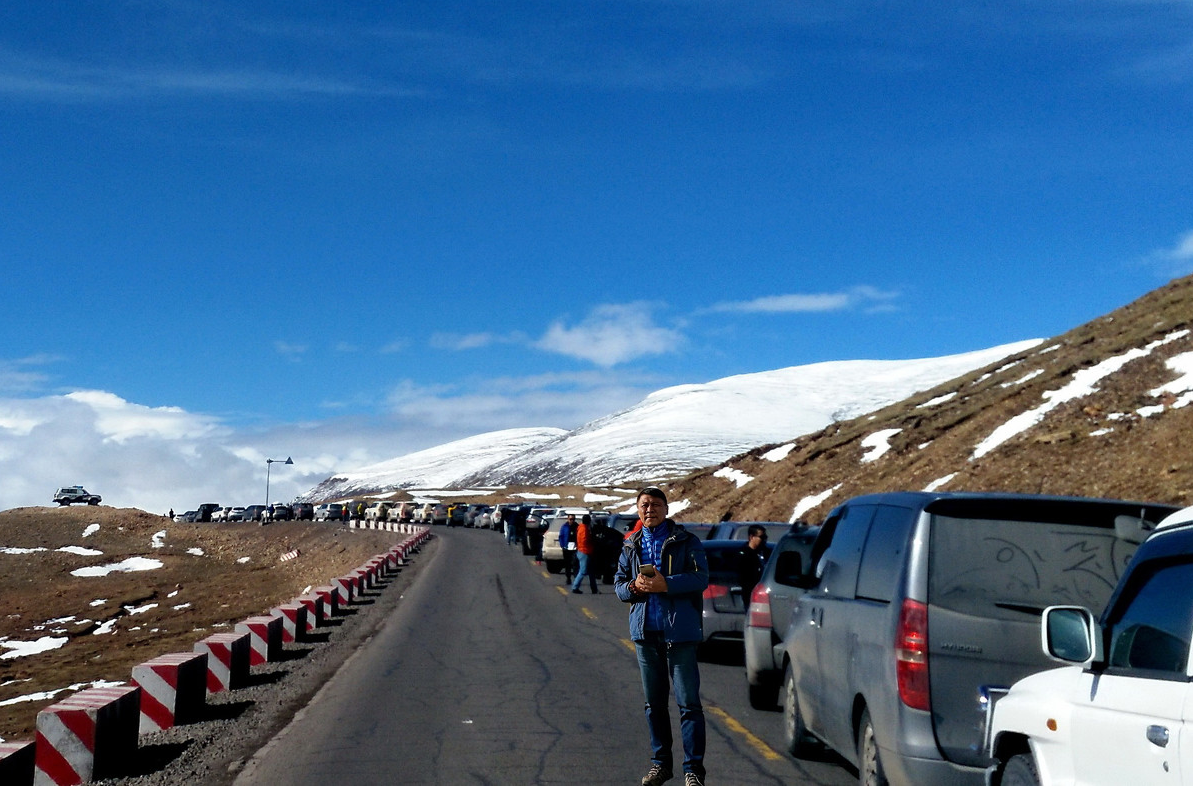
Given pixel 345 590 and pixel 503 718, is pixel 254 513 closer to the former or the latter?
pixel 345 590

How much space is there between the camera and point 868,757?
6.83m

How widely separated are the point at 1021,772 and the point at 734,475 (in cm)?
5938

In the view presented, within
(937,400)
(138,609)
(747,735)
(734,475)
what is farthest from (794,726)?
(734,475)

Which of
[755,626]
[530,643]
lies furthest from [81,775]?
[530,643]

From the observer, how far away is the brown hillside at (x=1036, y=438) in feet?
97.3

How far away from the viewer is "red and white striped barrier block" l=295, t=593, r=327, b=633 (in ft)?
63.8

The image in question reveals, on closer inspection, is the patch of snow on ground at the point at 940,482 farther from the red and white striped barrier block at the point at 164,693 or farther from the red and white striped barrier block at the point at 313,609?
the red and white striped barrier block at the point at 164,693

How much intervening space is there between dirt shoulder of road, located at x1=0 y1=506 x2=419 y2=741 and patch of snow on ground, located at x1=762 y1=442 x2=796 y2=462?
65.6ft

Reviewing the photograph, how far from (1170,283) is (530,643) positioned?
139 ft

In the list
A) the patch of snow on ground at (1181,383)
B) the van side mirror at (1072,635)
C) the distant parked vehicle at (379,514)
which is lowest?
the van side mirror at (1072,635)

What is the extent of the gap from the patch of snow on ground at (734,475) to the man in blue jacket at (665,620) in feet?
173

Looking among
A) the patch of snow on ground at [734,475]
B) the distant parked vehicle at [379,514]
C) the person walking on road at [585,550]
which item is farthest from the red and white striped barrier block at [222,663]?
the distant parked vehicle at [379,514]

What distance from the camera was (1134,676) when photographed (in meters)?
4.05

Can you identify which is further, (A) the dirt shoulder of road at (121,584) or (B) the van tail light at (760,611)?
(A) the dirt shoulder of road at (121,584)
